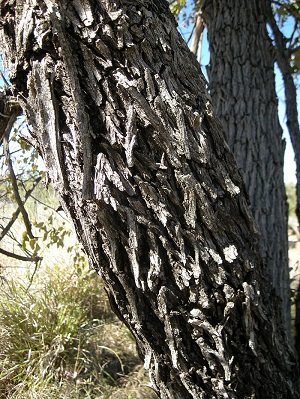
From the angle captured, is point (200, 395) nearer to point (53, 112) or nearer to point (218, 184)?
point (218, 184)

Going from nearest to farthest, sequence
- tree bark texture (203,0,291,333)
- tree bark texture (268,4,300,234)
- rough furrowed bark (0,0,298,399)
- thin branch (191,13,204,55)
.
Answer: rough furrowed bark (0,0,298,399)
tree bark texture (203,0,291,333)
tree bark texture (268,4,300,234)
thin branch (191,13,204,55)

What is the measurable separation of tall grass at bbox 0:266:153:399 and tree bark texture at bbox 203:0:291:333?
1429 millimetres

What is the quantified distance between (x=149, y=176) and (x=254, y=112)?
1443 mm

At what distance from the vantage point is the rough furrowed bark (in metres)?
1.31

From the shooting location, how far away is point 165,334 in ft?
4.79

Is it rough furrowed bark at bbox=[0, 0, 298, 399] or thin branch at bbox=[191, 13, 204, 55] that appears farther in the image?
thin branch at bbox=[191, 13, 204, 55]

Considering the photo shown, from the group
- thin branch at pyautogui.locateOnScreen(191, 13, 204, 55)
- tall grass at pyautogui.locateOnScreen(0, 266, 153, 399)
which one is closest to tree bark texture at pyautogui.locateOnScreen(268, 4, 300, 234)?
thin branch at pyautogui.locateOnScreen(191, 13, 204, 55)

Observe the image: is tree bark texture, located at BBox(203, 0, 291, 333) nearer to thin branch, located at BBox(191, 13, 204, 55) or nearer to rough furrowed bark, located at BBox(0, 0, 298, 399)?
thin branch, located at BBox(191, 13, 204, 55)

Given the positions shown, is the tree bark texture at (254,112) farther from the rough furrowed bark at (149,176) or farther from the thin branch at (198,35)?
the rough furrowed bark at (149,176)

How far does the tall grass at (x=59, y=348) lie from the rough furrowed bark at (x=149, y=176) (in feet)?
4.97

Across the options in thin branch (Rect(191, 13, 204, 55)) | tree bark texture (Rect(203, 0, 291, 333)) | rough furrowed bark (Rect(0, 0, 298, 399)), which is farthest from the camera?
thin branch (Rect(191, 13, 204, 55))

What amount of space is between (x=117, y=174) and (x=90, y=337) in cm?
239

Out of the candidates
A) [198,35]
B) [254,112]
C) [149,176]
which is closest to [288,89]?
[254,112]

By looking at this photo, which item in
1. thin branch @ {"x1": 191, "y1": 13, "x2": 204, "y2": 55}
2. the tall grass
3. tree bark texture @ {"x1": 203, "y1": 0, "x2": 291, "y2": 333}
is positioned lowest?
the tall grass
